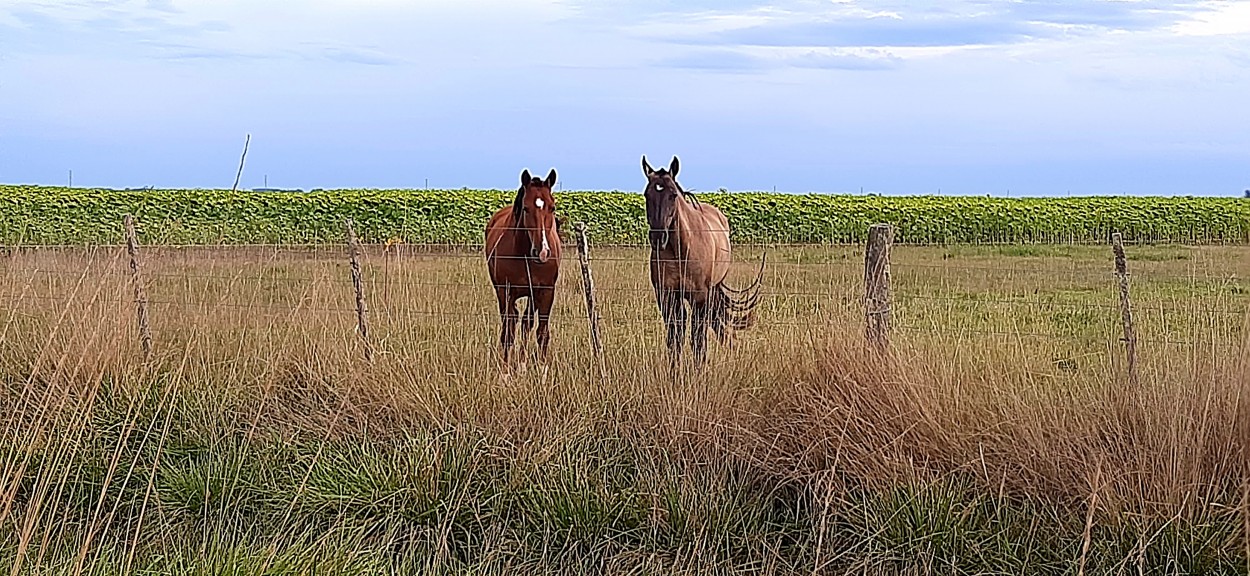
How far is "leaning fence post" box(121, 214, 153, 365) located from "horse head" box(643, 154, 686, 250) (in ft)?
10.5

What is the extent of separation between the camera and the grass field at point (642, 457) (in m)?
4.46

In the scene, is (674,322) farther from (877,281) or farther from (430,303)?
(430,303)

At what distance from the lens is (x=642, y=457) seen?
17.3 ft

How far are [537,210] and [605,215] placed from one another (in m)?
20.5

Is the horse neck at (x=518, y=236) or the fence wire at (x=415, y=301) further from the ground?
the horse neck at (x=518, y=236)

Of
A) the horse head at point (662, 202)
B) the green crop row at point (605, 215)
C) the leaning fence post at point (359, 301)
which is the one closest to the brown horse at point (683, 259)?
the horse head at point (662, 202)

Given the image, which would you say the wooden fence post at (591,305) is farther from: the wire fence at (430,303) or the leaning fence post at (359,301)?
the leaning fence post at (359,301)

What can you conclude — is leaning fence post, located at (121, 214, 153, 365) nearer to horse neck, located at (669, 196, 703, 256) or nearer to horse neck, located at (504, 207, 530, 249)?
horse neck, located at (504, 207, 530, 249)

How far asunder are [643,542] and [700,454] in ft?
1.94

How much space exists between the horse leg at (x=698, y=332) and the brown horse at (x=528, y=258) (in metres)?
0.94

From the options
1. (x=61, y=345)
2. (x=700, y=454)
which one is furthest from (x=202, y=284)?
(x=700, y=454)

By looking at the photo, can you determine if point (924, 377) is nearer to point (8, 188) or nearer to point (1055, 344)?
point (1055, 344)

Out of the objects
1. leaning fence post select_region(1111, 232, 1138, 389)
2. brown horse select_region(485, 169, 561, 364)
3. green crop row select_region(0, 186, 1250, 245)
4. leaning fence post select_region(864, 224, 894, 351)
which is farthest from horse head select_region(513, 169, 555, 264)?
green crop row select_region(0, 186, 1250, 245)

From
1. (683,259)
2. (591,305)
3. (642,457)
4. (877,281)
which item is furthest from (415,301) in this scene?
(877,281)
